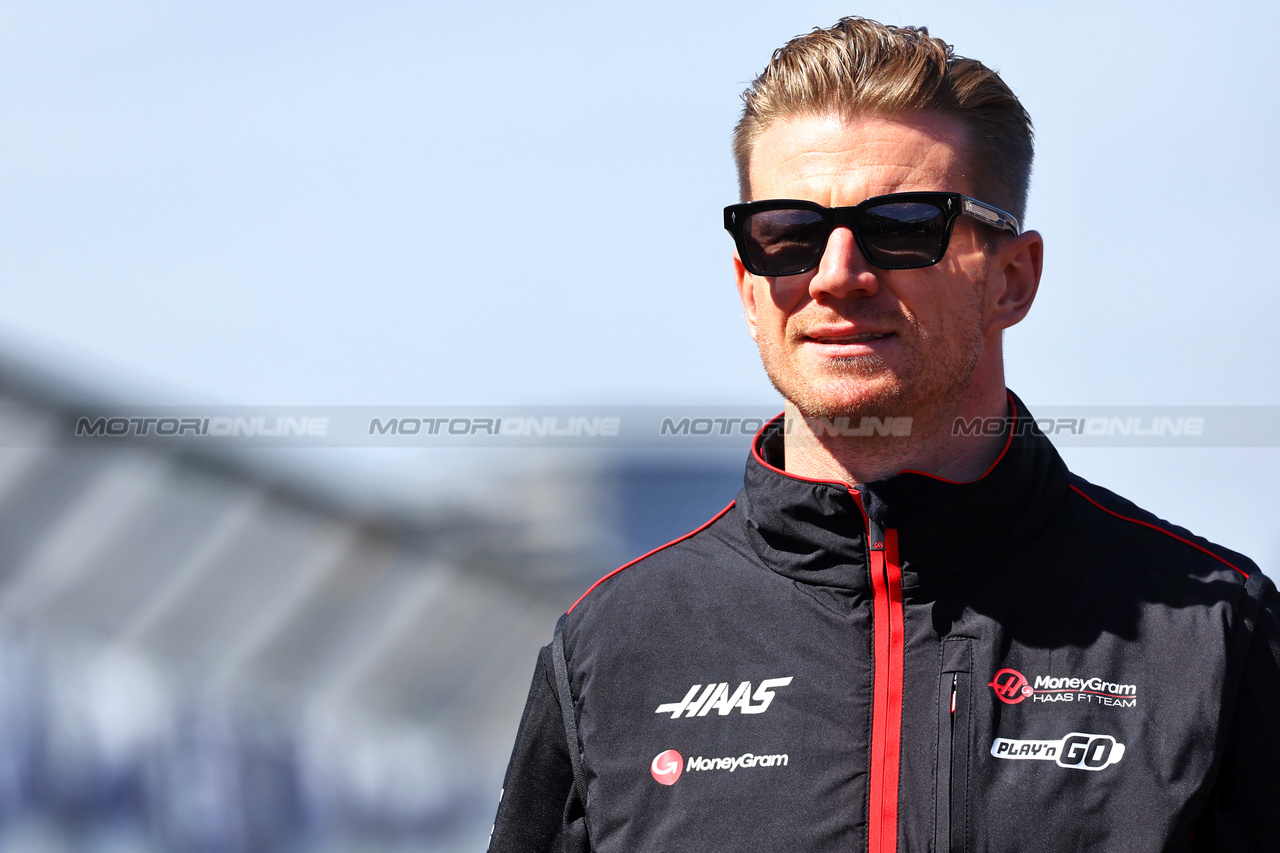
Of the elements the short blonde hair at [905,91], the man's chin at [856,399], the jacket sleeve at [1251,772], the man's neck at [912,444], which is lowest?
the jacket sleeve at [1251,772]

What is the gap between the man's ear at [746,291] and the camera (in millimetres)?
2395

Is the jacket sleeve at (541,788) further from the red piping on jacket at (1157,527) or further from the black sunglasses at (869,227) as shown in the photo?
the red piping on jacket at (1157,527)

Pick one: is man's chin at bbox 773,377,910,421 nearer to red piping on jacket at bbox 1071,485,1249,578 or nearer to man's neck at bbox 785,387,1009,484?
man's neck at bbox 785,387,1009,484

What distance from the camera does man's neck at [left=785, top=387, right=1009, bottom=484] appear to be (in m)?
2.14

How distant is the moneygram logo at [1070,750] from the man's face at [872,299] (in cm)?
64

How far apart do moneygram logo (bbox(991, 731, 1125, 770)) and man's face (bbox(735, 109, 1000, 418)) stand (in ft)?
2.09

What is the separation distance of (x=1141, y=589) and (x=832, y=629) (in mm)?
578

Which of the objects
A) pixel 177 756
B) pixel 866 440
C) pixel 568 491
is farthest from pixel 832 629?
pixel 568 491

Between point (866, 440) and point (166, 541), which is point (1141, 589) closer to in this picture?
point (866, 440)

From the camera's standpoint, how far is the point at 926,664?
199 cm

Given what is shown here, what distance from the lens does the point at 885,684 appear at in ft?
6.53

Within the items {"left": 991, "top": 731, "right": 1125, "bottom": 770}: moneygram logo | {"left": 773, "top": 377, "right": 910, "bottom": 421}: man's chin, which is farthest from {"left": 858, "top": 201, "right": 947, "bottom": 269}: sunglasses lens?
{"left": 991, "top": 731, "right": 1125, "bottom": 770}: moneygram logo

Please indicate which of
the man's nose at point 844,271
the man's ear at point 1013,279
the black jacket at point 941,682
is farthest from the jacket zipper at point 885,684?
the man's ear at point 1013,279

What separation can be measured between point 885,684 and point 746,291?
0.91 m
